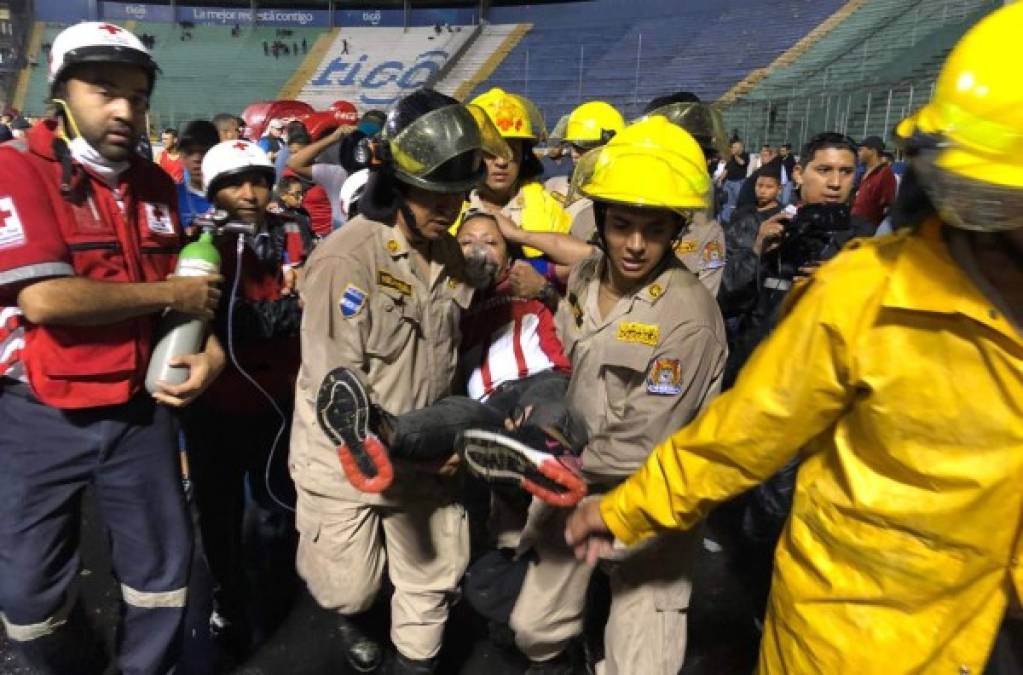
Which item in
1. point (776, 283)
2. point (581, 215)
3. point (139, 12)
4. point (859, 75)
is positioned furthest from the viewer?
point (139, 12)

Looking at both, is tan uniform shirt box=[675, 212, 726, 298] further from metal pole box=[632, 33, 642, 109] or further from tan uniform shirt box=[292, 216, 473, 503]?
metal pole box=[632, 33, 642, 109]

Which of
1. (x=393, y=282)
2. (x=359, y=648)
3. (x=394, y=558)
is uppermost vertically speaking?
(x=393, y=282)

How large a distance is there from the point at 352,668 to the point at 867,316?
2300mm

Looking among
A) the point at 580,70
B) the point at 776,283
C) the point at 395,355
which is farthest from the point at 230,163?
the point at 580,70

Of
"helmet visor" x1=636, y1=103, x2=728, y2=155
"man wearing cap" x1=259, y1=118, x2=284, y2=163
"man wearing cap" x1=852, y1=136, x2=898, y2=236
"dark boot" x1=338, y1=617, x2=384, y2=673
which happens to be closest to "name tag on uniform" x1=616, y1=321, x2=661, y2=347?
"dark boot" x1=338, y1=617, x2=384, y2=673

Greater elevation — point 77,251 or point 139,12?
point 139,12

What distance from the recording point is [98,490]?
2.13m

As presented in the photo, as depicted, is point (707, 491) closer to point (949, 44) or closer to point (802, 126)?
point (802, 126)

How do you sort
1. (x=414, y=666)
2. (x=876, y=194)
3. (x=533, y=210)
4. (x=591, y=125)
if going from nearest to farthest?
(x=414, y=666), (x=533, y=210), (x=591, y=125), (x=876, y=194)

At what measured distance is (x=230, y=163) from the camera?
2.72 meters

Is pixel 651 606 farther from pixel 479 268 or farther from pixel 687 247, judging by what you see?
pixel 687 247

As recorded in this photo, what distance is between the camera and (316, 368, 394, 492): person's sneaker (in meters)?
1.81

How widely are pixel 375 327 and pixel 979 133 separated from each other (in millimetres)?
1679

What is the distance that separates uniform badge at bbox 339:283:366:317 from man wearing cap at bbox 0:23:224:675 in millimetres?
371
